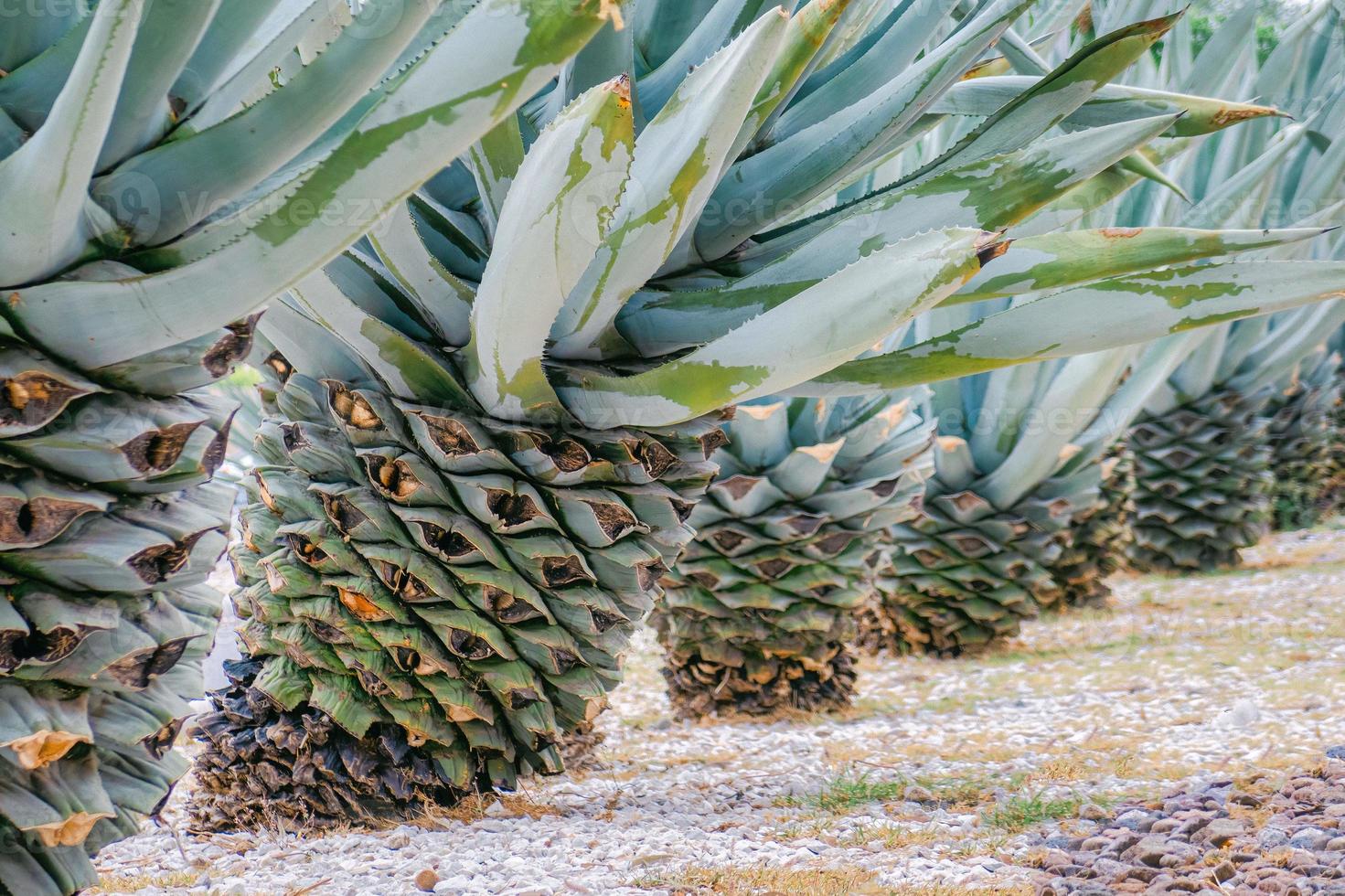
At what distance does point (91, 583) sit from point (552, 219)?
58 centimetres

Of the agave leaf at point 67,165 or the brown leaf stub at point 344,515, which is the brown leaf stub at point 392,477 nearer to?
the brown leaf stub at point 344,515

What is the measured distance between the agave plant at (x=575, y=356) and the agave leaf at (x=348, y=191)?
1.04 feet

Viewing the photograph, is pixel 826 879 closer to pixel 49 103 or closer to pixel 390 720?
pixel 390 720

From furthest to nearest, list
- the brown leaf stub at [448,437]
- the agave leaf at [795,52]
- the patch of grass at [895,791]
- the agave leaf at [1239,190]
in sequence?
the agave leaf at [1239,190] → the patch of grass at [895,791] → the brown leaf stub at [448,437] → the agave leaf at [795,52]

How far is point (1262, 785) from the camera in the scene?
6.07 ft

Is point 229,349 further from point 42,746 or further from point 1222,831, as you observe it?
point 1222,831

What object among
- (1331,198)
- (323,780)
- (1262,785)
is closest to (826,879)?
(323,780)

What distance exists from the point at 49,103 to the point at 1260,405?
16.1 ft

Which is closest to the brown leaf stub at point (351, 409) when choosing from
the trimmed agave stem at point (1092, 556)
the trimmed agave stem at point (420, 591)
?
the trimmed agave stem at point (420, 591)

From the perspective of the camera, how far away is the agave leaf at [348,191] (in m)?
0.82

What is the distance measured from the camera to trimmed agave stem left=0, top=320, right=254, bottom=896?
940mm

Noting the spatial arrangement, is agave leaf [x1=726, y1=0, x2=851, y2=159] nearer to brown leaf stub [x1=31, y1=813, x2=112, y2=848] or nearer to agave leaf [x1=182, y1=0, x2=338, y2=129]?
agave leaf [x1=182, y1=0, x2=338, y2=129]

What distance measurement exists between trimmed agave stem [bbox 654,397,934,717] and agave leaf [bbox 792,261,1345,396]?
0.94 meters

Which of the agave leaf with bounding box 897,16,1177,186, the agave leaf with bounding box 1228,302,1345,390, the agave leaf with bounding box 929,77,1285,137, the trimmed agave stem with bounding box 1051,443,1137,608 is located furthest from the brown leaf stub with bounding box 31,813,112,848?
the agave leaf with bounding box 1228,302,1345,390
